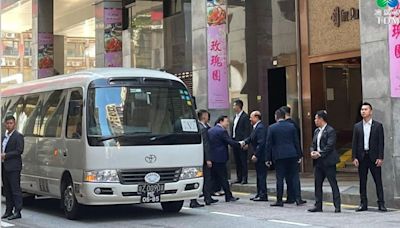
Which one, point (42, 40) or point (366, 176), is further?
point (42, 40)

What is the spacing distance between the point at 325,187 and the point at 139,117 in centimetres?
504

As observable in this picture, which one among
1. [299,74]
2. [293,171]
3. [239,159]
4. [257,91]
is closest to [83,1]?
[257,91]

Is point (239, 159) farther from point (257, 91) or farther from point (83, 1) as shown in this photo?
point (83, 1)

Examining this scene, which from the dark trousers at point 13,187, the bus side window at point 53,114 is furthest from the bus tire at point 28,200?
the dark trousers at point 13,187

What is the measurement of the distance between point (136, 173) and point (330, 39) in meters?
8.14

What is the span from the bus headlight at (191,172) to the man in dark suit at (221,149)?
1.95 metres

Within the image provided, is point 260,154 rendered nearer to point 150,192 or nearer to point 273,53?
point 150,192

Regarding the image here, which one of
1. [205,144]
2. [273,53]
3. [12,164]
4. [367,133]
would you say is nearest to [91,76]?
[12,164]

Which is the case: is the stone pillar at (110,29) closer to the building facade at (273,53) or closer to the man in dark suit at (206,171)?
the building facade at (273,53)

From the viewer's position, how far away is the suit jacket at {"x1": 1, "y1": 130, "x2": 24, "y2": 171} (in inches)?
431

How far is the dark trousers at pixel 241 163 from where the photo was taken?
15109 millimetres

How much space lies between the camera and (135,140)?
10.4 meters

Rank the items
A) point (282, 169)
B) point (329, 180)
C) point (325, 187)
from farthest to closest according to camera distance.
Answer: point (325, 187) → point (282, 169) → point (329, 180)

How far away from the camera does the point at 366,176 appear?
36.7ft
